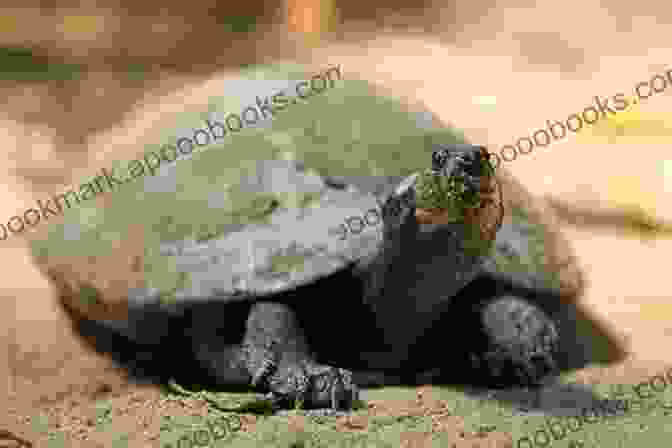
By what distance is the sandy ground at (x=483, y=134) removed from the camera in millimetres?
4570

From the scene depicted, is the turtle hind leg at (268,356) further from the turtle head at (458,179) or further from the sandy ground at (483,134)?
the turtle head at (458,179)

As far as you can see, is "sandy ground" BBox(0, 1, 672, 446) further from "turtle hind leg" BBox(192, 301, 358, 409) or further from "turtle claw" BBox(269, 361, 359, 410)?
"turtle claw" BBox(269, 361, 359, 410)

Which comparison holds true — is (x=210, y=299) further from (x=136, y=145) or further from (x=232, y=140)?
(x=136, y=145)

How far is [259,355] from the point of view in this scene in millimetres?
3338

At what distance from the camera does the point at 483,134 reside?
849cm

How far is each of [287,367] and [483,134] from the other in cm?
573

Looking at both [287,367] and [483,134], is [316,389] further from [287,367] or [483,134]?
[483,134]

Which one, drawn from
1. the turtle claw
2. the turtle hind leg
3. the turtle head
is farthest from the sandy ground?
the turtle head

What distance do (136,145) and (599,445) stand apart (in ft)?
11.4

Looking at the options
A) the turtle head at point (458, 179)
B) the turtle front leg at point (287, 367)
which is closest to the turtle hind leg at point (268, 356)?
the turtle front leg at point (287, 367)

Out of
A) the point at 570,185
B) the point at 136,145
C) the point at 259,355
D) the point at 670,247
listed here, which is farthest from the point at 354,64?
the point at 259,355

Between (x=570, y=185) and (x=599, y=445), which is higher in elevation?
(x=599, y=445)

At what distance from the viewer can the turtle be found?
324 cm

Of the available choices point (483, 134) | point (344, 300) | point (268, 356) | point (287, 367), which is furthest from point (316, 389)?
point (483, 134)
